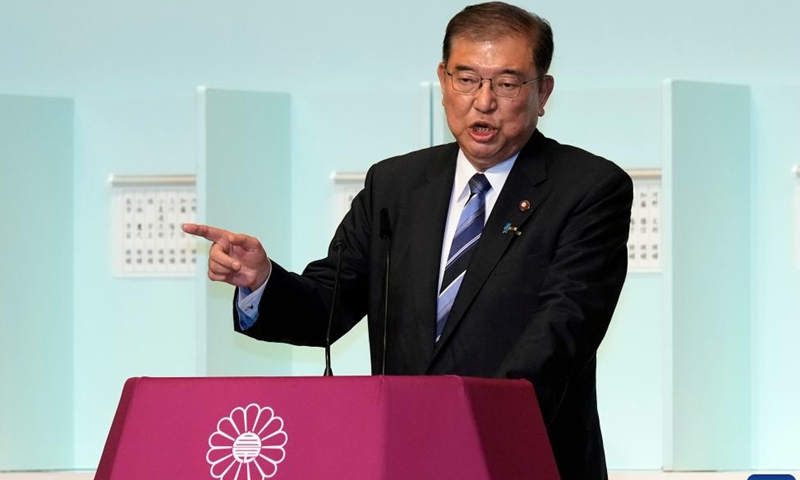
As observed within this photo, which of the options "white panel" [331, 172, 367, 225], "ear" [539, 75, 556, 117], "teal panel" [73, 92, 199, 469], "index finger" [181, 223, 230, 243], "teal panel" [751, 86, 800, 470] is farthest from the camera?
"teal panel" [73, 92, 199, 469]

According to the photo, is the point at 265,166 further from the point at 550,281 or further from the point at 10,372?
the point at 550,281

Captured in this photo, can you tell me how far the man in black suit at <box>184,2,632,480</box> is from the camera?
2.12 meters

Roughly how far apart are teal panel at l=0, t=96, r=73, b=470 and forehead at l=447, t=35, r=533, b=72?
3.07 meters

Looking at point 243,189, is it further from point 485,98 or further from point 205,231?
point 205,231

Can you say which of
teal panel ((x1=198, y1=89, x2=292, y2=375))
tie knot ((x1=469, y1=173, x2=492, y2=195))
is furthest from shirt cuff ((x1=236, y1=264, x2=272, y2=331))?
teal panel ((x1=198, y1=89, x2=292, y2=375))

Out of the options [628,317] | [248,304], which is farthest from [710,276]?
[248,304]

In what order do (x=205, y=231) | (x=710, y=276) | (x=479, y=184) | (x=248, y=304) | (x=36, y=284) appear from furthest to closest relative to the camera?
1. (x=36, y=284)
2. (x=710, y=276)
3. (x=479, y=184)
4. (x=248, y=304)
5. (x=205, y=231)

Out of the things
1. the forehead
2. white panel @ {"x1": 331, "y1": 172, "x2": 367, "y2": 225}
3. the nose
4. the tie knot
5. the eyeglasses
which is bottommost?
the tie knot

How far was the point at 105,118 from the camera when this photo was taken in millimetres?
5059

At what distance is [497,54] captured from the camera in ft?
7.41

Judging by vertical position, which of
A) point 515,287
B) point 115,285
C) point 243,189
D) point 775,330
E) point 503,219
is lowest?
point 775,330

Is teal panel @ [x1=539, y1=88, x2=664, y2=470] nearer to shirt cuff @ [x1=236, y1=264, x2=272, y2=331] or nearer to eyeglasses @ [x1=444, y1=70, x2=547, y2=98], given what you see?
eyeglasses @ [x1=444, y1=70, x2=547, y2=98]

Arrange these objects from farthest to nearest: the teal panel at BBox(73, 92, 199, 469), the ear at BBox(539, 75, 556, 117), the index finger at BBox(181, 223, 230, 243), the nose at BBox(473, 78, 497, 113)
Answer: the teal panel at BBox(73, 92, 199, 469)
the ear at BBox(539, 75, 556, 117)
the nose at BBox(473, 78, 497, 113)
the index finger at BBox(181, 223, 230, 243)

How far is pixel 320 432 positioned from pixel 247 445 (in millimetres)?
86
